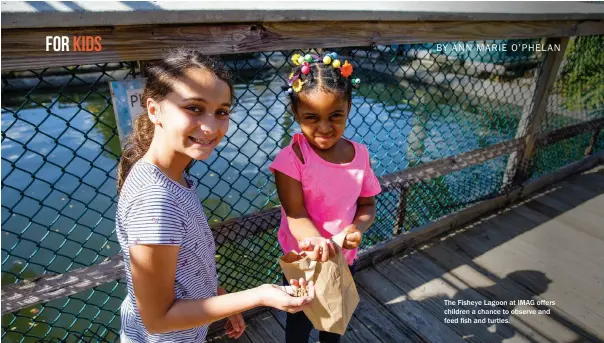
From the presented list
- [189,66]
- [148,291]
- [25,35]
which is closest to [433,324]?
[148,291]

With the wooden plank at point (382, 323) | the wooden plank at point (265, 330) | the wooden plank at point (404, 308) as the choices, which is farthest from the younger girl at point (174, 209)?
the wooden plank at point (404, 308)

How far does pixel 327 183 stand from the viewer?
152cm

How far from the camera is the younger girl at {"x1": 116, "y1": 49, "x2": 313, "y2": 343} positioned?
96 cm

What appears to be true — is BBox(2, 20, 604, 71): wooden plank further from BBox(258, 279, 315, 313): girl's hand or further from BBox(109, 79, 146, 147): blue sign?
BBox(258, 279, 315, 313): girl's hand

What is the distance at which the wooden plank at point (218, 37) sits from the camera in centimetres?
109

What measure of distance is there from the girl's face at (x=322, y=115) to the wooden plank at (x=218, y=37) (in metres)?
0.29

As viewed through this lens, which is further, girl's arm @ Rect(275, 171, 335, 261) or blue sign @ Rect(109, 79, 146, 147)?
girl's arm @ Rect(275, 171, 335, 261)

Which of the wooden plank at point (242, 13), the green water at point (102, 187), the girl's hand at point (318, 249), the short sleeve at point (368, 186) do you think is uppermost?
the wooden plank at point (242, 13)

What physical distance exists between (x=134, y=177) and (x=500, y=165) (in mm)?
3498

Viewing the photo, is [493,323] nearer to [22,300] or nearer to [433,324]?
[433,324]

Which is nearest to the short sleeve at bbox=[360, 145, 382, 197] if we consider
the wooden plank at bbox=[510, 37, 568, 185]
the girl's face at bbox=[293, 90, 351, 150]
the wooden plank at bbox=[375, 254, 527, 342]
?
the girl's face at bbox=[293, 90, 351, 150]

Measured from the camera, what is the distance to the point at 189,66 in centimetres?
104

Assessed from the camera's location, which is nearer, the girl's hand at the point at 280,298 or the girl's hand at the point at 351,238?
the girl's hand at the point at 280,298

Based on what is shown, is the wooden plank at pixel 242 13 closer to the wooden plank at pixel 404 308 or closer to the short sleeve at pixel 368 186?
the short sleeve at pixel 368 186
